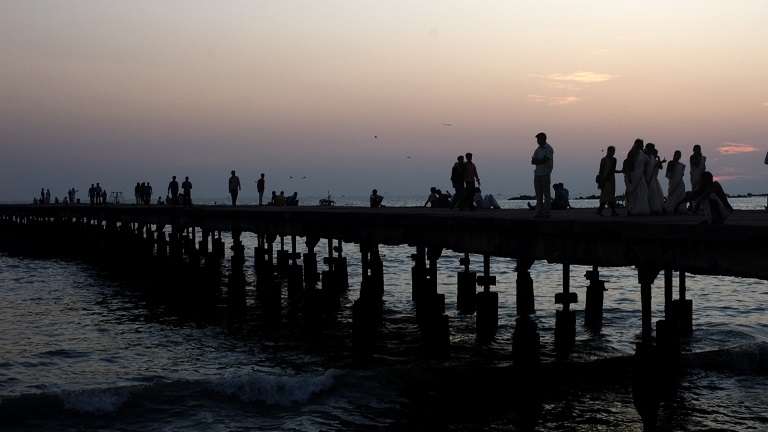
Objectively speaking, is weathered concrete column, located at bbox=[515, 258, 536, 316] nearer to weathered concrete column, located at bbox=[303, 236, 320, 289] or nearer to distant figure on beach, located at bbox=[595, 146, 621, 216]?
distant figure on beach, located at bbox=[595, 146, 621, 216]

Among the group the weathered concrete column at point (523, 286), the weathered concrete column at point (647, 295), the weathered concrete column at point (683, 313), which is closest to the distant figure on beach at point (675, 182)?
the weathered concrete column at point (683, 313)

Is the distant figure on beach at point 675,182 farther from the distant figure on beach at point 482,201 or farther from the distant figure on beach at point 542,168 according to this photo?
the distant figure on beach at point 482,201

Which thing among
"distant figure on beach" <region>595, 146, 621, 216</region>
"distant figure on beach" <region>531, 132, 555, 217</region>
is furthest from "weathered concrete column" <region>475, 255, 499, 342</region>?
"distant figure on beach" <region>531, 132, 555, 217</region>

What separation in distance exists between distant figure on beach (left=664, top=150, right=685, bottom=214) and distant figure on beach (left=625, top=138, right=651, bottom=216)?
1502 mm

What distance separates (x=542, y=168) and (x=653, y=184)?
2501mm

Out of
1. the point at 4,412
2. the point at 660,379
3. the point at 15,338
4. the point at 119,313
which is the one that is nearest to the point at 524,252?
the point at 660,379

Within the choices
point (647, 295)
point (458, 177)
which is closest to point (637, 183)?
point (647, 295)

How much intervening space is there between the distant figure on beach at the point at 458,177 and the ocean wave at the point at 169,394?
1140cm

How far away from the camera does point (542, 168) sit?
60.6ft

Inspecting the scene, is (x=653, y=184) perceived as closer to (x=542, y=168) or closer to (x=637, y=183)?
(x=637, y=183)

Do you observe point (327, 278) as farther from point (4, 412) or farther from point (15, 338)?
point (4, 412)

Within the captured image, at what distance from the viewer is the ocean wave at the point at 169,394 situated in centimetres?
1588

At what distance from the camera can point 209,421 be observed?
15.0m

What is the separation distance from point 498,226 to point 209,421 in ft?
20.9
